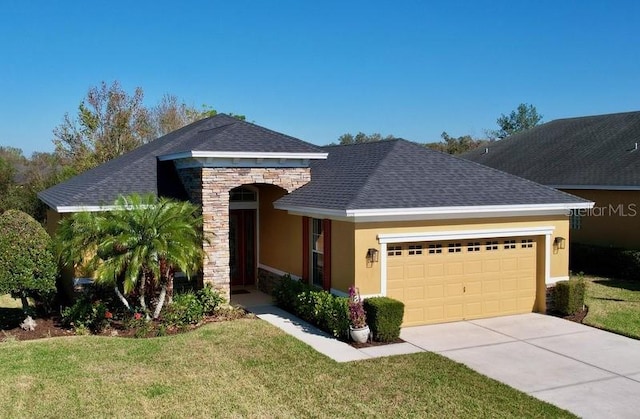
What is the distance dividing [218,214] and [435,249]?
5.42 meters

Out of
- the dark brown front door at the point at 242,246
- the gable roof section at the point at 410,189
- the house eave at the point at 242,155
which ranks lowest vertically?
the dark brown front door at the point at 242,246

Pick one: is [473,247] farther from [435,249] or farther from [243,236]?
[243,236]

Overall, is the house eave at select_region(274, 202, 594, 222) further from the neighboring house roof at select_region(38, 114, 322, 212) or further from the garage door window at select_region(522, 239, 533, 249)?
the neighboring house roof at select_region(38, 114, 322, 212)

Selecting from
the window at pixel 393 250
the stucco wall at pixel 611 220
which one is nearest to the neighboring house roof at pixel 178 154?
the window at pixel 393 250

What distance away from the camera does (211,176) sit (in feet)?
50.5

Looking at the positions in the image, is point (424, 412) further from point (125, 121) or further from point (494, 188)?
point (125, 121)

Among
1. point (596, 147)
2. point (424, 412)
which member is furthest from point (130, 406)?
point (596, 147)

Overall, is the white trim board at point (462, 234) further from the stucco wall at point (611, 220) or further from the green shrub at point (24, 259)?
the stucco wall at point (611, 220)

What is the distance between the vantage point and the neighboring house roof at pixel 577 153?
909 inches

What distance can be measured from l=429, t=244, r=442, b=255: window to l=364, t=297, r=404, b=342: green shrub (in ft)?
6.77

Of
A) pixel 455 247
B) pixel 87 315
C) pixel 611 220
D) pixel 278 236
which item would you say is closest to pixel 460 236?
pixel 455 247

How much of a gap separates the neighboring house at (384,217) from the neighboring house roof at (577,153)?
8.24m

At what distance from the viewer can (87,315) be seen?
14250 mm

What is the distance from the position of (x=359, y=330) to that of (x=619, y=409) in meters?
4.99
